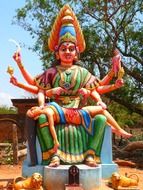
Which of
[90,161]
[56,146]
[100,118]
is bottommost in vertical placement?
[90,161]

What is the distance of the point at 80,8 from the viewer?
42.3ft

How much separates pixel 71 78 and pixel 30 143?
1048mm

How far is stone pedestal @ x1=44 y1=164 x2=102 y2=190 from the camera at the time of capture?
4922mm

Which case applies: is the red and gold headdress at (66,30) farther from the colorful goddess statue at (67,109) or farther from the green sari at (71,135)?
the green sari at (71,135)

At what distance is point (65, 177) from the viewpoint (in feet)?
16.2

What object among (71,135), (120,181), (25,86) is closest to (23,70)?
(25,86)

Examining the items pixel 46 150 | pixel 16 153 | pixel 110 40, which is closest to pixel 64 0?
pixel 110 40

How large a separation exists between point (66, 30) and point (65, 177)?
6.71 feet

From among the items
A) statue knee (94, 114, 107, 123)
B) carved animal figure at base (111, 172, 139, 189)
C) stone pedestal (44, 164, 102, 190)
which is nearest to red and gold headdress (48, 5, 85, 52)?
statue knee (94, 114, 107, 123)

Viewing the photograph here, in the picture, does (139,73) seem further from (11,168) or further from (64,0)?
(11,168)

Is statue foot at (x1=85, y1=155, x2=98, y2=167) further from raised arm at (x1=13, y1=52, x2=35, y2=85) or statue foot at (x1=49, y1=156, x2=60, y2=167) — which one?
raised arm at (x1=13, y1=52, x2=35, y2=85)

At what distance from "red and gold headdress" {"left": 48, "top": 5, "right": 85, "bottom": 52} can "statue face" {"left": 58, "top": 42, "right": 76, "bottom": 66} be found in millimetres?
66

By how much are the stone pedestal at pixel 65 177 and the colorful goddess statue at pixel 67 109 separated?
108mm

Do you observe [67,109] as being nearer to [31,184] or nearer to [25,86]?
[25,86]
